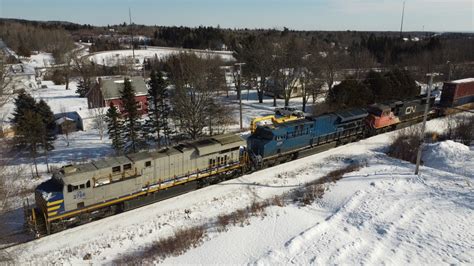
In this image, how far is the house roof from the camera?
1844 inches

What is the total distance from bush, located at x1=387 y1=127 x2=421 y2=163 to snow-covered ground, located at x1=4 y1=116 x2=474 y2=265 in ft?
11.9

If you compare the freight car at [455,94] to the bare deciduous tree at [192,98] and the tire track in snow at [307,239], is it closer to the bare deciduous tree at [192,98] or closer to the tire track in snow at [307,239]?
the bare deciduous tree at [192,98]

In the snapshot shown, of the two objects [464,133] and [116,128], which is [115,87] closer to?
[116,128]

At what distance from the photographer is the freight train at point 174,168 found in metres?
16.5

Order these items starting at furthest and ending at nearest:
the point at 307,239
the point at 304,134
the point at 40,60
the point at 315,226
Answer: the point at 40,60
the point at 304,134
the point at 315,226
the point at 307,239

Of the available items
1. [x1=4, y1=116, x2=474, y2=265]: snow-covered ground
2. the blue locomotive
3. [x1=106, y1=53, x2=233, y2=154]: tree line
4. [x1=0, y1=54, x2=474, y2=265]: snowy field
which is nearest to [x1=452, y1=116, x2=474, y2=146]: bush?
[x1=0, y1=54, x2=474, y2=265]: snowy field

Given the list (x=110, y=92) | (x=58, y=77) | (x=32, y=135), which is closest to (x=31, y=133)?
(x=32, y=135)

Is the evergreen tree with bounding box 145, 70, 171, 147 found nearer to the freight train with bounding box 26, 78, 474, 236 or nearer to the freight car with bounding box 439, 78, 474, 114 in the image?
the freight train with bounding box 26, 78, 474, 236

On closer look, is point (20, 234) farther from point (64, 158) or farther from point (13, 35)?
point (13, 35)

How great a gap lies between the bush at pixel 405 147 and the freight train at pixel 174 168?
10.1 feet

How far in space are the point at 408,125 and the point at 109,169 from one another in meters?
32.5

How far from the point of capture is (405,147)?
27.8 metres

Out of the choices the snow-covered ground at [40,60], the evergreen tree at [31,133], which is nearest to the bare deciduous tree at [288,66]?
the evergreen tree at [31,133]

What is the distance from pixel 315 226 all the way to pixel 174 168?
9.14 m
